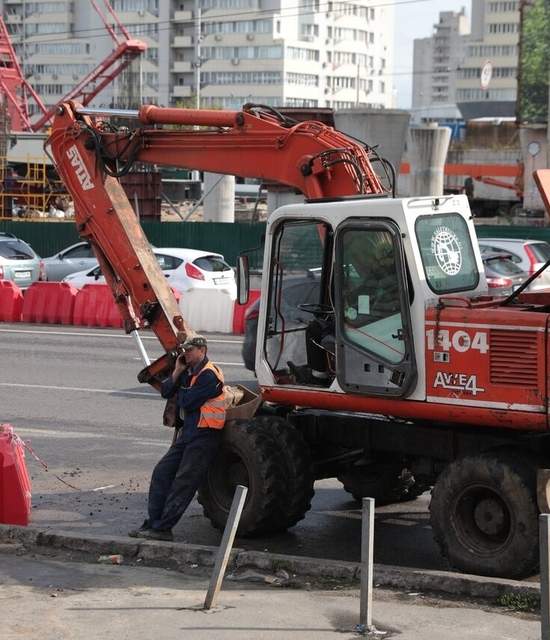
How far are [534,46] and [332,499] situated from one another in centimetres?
6855

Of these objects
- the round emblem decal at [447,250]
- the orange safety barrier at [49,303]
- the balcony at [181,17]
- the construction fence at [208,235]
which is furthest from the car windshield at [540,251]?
the balcony at [181,17]

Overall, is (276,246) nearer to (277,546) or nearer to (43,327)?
(277,546)

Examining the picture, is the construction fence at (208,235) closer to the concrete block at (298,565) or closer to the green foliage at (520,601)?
the concrete block at (298,565)

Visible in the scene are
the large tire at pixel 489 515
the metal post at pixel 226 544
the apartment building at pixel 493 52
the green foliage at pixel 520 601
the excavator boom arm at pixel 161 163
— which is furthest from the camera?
the apartment building at pixel 493 52

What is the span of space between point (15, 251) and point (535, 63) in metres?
51.5

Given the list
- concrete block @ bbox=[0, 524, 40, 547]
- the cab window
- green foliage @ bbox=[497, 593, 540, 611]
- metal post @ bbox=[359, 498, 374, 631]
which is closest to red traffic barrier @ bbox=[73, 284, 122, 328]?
concrete block @ bbox=[0, 524, 40, 547]

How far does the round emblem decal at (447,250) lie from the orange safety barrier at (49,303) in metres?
17.6

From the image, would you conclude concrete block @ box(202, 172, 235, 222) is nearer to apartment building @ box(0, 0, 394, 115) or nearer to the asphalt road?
the asphalt road

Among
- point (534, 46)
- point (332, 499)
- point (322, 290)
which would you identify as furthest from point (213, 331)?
point (534, 46)

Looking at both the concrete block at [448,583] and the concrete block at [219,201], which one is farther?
the concrete block at [219,201]

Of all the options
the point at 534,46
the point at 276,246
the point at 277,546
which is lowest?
the point at 277,546

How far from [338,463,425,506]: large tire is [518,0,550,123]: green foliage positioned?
180ft

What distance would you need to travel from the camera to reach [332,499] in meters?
12.0

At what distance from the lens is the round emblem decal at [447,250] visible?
9.80 meters
